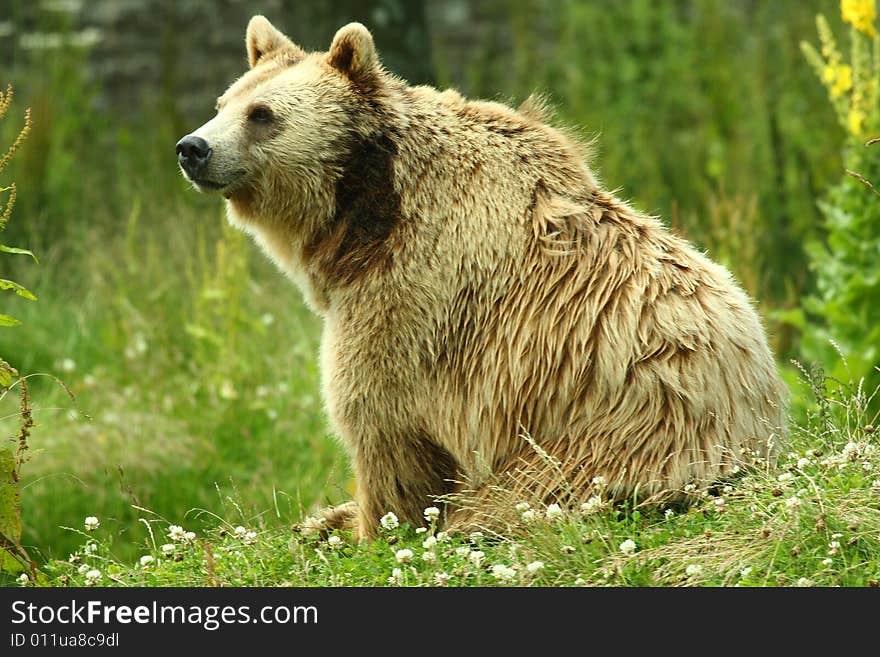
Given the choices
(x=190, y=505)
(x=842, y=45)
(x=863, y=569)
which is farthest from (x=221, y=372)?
(x=842, y=45)

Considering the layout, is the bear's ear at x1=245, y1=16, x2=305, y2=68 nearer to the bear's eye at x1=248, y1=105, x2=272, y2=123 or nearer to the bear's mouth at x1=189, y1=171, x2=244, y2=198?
the bear's eye at x1=248, y1=105, x2=272, y2=123

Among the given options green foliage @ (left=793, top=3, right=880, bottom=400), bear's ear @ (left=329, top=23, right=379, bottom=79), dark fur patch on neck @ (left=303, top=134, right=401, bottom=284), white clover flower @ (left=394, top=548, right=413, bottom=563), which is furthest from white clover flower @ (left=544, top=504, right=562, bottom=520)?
green foliage @ (left=793, top=3, right=880, bottom=400)

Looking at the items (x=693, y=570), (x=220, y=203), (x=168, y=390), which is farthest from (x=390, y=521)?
(x=220, y=203)

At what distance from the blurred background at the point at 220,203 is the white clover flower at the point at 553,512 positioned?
128cm

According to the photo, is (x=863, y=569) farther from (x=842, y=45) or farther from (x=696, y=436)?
(x=842, y=45)

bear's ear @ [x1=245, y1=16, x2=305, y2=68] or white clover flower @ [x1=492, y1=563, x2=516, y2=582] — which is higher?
bear's ear @ [x1=245, y1=16, x2=305, y2=68]

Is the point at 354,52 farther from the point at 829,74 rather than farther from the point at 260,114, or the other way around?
the point at 829,74

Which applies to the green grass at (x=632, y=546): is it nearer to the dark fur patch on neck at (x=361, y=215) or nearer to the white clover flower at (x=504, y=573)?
the white clover flower at (x=504, y=573)

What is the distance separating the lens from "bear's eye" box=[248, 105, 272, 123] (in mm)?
4367

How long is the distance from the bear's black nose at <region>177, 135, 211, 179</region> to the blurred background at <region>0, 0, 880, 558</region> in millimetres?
1061

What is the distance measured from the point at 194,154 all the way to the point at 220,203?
210 inches

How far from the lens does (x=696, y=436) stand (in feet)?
12.8

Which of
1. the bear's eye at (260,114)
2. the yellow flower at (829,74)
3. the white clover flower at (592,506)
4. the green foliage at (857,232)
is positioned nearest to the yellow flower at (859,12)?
the green foliage at (857,232)

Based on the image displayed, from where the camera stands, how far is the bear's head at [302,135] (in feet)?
14.3
